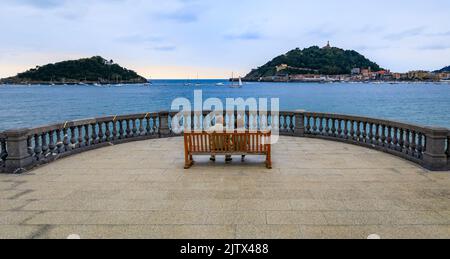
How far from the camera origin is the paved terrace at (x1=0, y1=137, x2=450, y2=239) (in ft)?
17.5

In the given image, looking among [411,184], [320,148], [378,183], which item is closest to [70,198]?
[378,183]

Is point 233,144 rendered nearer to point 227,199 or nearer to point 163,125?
point 227,199

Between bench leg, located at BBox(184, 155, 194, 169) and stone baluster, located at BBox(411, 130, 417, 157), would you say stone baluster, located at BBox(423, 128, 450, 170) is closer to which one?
stone baluster, located at BBox(411, 130, 417, 157)

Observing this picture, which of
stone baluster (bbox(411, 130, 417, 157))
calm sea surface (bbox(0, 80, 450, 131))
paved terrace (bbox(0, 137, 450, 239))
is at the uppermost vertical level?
stone baluster (bbox(411, 130, 417, 157))

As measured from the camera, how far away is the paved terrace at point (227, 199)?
17.5 feet

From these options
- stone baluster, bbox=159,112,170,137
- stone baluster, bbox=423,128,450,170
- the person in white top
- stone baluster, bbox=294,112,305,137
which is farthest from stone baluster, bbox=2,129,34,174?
stone baluster, bbox=423,128,450,170

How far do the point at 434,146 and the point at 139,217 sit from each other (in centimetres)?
670

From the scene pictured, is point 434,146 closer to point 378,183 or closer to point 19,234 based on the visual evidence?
point 378,183

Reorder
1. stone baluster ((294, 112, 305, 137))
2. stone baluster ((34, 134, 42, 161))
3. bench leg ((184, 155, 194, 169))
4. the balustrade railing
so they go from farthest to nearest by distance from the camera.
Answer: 1. stone baluster ((294, 112, 305, 137))
2. stone baluster ((34, 134, 42, 161))
3. bench leg ((184, 155, 194, 169))
4. the balustrade railing

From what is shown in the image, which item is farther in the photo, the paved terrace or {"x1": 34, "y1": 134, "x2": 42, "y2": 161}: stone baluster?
{"x1": 34, "y1": 134, "x2": 42, "y2": 161}: stone baluster

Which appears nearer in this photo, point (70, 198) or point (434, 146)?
point (70, 198)

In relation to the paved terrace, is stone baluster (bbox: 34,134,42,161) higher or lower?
higher

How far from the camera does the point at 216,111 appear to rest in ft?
45.4

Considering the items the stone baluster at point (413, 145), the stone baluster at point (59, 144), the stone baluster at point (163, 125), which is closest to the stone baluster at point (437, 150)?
the stone baluster at point (413, 145)
